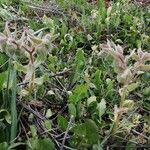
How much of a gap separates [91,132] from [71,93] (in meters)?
0.34

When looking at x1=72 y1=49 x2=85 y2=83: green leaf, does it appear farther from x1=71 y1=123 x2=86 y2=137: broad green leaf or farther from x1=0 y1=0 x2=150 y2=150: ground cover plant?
x1=71 y1=123 x2=86 y2=137: broad green leaf

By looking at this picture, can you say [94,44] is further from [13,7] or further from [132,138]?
[132,138]

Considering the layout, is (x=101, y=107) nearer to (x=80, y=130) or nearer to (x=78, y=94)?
(x=78, y=94)

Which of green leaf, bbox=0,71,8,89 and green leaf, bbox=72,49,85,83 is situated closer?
green leaf, bbox=0,71,8,89

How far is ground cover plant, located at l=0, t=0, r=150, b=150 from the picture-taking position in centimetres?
161

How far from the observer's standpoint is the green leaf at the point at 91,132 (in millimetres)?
1605

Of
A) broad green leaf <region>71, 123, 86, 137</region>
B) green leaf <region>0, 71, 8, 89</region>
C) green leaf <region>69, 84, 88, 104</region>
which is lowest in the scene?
broad green leaf <region>71, 123, 86, 137</region>

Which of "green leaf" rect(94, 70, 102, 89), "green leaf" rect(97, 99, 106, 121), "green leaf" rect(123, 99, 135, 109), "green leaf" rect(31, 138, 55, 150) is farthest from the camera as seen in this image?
"green leaf" rect(94, 70, 102, 89)

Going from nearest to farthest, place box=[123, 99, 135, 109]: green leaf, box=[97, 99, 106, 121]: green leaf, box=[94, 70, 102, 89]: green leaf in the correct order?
box=[123, 99, 135, 109]: green leaf < box=[97, 99, 106, 121]: green leaf < box=[94, 70, 102, 89]: green leaf

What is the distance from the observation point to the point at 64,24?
285 cm

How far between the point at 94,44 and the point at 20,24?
20.6 inches

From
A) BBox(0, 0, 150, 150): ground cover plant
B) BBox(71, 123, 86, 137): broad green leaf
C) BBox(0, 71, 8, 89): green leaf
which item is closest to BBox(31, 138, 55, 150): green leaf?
BBox(0, 0, 150, 150): ground cover plant

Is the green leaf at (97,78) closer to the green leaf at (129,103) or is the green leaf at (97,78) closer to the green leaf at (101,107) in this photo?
the green leaf at (101,107)

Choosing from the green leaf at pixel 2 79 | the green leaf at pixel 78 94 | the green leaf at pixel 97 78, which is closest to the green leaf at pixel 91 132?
the green leaf at pixel 78 94
